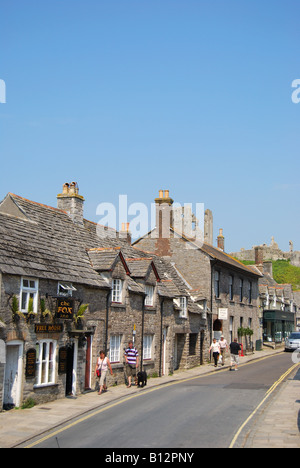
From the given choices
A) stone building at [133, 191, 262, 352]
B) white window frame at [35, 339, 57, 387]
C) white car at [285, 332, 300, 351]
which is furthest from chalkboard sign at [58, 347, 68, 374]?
white car at [285, 332, 300, 351]

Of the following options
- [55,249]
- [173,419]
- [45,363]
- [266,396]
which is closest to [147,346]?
[266,396]

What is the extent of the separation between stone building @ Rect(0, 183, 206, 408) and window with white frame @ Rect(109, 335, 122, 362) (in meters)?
0.04

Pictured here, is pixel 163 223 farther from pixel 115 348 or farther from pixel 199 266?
pixel 115 348

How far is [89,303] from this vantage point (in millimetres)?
20031

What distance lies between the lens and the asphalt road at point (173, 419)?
1177 cm

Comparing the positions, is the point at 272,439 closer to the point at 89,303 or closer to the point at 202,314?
the point at 89,303

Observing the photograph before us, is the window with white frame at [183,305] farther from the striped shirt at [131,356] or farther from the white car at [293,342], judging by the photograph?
the white car at [293,342]

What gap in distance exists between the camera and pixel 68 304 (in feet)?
59.2

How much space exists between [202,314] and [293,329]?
36927 millimetres

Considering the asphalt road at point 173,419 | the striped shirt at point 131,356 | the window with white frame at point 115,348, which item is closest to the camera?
the asphalt road at point 173,419

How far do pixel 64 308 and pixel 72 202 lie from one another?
889 cm

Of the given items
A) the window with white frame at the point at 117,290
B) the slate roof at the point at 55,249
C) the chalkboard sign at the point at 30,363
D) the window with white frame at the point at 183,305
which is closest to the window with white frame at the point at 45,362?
the chalkboard sign at the point at 30,363

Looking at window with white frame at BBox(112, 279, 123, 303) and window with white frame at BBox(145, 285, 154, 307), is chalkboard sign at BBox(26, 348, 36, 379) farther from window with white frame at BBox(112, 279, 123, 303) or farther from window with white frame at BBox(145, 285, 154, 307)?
window with white frame at BBox(145, 285, 154, 307)

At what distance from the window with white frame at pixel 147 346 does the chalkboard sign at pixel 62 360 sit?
724 cm
